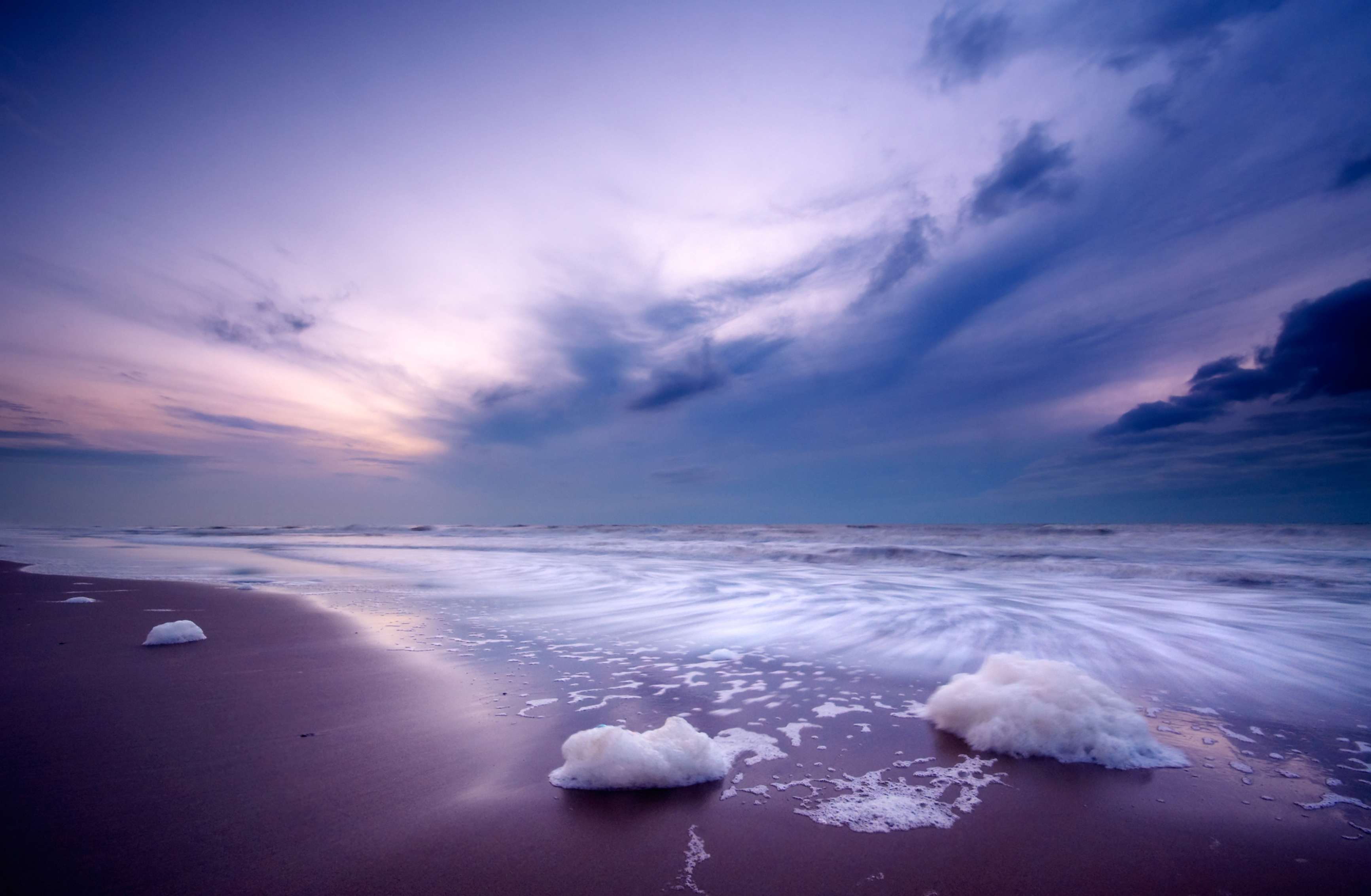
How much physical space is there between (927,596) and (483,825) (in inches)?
278

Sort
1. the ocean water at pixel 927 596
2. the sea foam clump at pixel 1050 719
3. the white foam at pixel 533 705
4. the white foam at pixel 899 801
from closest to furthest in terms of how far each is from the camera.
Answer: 1. the white foam at pixel 899 801
2. the sea foam clump at pixel 1050 719
3. the white foam at pixel 533 705
4. the ocean water at pixel 927 596

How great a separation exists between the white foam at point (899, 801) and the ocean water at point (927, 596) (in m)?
1.52

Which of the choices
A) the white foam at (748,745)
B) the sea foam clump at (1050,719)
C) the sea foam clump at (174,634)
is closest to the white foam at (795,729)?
the white foam at (748,745)

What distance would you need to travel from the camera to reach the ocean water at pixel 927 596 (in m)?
4.20

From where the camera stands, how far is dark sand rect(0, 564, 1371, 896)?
166 cm

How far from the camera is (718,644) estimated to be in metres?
4.78

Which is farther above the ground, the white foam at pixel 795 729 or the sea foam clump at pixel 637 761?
the sea foam clump at pixel 637 761

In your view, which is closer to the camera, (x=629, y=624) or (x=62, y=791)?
(x=62, y=791)

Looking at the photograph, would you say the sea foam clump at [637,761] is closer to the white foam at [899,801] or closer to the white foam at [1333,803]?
the white foam at [899,801]

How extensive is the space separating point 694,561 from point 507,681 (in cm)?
1071

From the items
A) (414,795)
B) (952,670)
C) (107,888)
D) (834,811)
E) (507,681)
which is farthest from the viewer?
(952,670)

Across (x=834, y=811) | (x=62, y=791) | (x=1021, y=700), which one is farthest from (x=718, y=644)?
(x=62, y=791)

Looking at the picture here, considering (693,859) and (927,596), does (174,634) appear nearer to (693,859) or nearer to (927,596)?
(693,859)

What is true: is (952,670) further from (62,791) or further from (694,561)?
(694,561)
